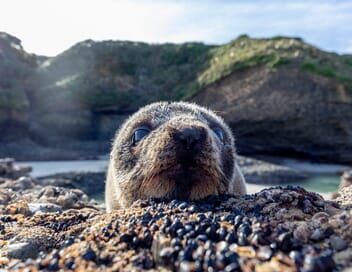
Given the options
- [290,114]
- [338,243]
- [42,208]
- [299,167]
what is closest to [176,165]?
[338,243]

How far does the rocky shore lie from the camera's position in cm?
245

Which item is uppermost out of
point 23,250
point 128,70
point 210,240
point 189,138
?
point 128,70

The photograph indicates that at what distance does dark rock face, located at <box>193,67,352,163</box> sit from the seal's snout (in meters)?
18.5

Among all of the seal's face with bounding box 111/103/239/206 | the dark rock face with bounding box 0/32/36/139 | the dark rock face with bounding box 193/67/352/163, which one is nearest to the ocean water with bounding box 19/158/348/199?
the dark rock face with bounding box 193/67/352/163

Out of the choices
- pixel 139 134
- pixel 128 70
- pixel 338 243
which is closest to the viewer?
pixel 338 243

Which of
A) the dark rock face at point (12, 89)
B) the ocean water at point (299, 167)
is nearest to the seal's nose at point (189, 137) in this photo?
the ocean water at point (299, 167)

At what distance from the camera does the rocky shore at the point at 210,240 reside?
8.04 ft

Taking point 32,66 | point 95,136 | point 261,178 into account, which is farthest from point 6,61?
point 261,178

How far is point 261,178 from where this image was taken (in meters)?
→ 15.8

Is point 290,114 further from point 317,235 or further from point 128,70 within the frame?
point 317,235

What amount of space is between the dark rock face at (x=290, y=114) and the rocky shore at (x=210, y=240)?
19.0 m

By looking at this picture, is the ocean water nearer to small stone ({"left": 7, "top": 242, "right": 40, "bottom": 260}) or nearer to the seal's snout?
the seal's snout

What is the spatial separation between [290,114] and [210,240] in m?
21.1

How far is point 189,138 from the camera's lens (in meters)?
4.11
